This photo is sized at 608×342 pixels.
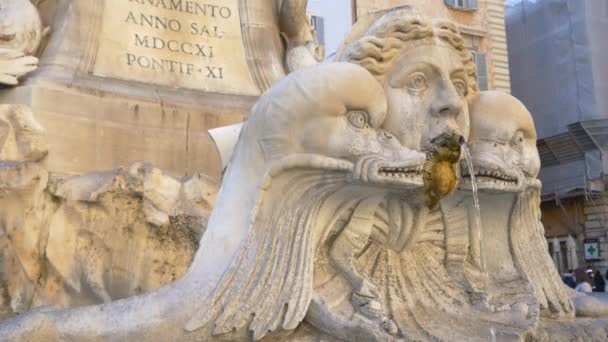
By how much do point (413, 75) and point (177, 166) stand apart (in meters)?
1.97

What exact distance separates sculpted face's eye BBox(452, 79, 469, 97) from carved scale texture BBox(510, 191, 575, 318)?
0.40 meters

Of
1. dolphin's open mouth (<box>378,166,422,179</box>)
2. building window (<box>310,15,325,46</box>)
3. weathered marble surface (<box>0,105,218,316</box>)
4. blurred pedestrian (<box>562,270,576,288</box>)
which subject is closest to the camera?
dolphin's open mouth (<box>378,166,422,179</box>)

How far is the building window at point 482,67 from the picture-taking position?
19.1 meters

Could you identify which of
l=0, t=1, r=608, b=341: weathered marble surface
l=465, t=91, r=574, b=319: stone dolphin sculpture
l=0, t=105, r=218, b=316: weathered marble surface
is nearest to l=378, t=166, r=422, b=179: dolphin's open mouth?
l=0, t=1, r=608, b=341: weathered marble surface

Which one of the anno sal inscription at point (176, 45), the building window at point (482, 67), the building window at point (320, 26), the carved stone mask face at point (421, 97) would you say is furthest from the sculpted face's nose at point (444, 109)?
the building window at point (482, 67)

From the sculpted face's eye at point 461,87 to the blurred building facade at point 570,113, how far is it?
17.9 metres

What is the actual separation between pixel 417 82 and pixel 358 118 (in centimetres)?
28

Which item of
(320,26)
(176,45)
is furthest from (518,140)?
(320,26)

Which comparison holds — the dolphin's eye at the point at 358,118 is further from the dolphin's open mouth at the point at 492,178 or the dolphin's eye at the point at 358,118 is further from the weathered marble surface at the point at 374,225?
the dolphin's open mouth at the point at 492,178

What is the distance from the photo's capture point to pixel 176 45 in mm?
4430

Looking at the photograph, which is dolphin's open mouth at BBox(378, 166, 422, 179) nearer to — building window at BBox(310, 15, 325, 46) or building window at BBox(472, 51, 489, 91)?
building window at BBox(310, 15, 325, 46)

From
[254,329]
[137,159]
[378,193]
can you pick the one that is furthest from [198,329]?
[137,159]

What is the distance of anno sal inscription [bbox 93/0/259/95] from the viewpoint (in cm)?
428

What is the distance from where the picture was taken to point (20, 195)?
3.27 m
